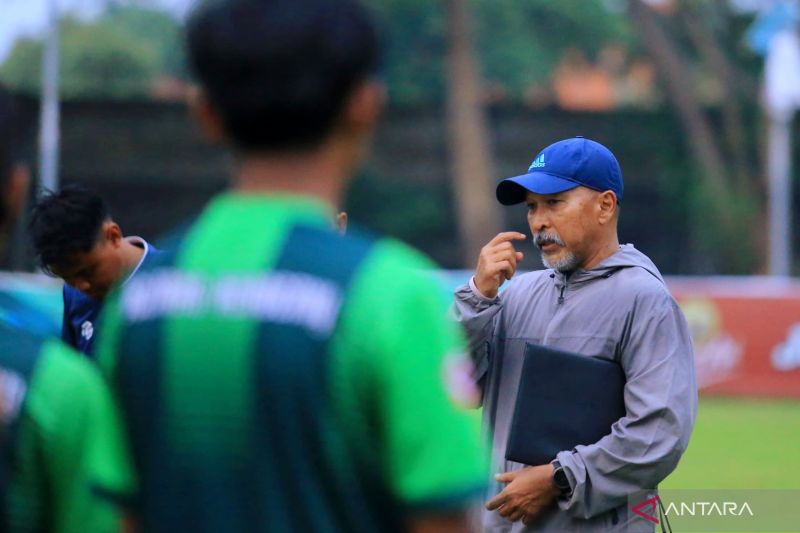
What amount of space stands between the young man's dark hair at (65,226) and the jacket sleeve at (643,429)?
1.83 m

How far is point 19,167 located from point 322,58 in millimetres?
754

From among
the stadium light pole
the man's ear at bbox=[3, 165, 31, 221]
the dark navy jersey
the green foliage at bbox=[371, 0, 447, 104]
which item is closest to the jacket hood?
the dark navy jersey

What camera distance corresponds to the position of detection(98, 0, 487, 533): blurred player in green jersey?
78.5 inches

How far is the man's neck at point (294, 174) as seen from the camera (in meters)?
2.15

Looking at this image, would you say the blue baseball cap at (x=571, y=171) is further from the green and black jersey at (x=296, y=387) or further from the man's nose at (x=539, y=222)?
the green and black jersey at (x=296, y=387)

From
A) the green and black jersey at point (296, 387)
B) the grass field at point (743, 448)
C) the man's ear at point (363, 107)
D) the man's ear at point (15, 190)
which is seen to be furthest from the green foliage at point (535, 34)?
the green and black jersey at point (296, 387)

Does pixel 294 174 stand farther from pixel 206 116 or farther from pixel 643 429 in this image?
pixel 643 429

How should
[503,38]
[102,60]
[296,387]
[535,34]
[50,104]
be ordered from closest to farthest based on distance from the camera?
1. [296,387]
2. [50,104]
3. [503,38]
4. [102,60]
5. [535,34]

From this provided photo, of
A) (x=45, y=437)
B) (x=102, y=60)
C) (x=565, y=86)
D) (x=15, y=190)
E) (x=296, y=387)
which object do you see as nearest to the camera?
(x=296, y=387)

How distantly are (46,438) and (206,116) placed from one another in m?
0.63

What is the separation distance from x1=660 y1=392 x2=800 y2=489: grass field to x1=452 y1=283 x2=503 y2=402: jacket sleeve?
6.10m

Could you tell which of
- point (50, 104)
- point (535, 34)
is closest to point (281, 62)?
point (50, 104)

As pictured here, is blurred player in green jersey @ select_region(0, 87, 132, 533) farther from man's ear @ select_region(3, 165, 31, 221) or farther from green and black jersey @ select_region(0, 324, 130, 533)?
man's ear @ select_region(3, 165, 31, 221)

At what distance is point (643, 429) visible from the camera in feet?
12.9
